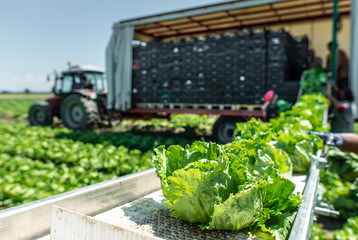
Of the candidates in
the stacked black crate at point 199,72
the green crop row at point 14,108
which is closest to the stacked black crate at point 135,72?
the stacked black crate at point 199,72

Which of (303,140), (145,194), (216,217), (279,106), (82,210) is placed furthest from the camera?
(279,106)

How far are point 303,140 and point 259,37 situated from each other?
192 inches

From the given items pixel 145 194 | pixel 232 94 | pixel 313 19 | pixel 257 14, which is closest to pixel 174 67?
pixel 232 94

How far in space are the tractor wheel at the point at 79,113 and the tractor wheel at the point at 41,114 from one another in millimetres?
1801

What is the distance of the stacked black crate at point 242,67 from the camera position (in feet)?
24.8

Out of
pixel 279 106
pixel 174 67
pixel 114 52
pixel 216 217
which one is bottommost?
pixel 216 217

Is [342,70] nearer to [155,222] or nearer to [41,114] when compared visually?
[155,222]

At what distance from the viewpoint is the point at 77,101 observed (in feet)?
36.0

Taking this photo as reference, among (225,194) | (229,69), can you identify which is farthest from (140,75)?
(225,194)

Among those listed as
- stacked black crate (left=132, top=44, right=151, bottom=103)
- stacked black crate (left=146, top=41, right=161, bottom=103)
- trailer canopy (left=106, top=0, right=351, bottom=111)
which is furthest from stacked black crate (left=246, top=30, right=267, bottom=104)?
stacked black crate (left=132, top=44, right=151, bottom=103)

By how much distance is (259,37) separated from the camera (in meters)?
7.37

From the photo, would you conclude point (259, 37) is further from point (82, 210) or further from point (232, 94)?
point (82, 210)

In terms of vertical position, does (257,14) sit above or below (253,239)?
above

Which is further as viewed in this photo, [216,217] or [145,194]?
[145,194]
